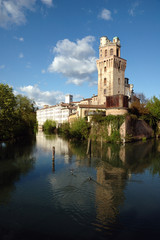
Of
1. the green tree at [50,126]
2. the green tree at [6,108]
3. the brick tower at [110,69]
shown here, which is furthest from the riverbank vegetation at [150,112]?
the green tree at [50,126]

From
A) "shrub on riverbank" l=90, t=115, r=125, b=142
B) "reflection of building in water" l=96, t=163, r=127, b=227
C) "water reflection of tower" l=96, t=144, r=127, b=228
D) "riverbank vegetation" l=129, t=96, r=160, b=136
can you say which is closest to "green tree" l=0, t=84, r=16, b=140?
"shrub on riverbank" l=90, t=115, r=125, b=142

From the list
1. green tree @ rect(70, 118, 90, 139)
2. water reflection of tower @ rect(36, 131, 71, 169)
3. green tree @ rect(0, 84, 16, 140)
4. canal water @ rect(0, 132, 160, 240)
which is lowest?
canal water @ rect(0, 132, 160, 240)

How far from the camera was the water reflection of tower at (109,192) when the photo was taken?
25.9ft

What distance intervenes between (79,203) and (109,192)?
86.8 inches

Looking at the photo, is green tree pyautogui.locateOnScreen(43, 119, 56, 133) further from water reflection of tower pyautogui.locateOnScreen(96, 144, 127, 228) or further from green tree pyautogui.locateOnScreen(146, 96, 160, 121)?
water reflection of tower pyautogui.locateOnScreen(96, 144, 127, 228)

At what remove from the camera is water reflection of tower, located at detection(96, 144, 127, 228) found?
789 cm

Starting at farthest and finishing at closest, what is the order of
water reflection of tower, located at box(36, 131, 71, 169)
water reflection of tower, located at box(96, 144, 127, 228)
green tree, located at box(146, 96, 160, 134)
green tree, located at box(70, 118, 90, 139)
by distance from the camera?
green tree, located at box(146, 96, 160, 134), green tree, located at box(70, 118, 90, 139), water reflection of tower, located at box(36, 131, 71, 169), water reflection of tower, located at box(96, 144, 127, 228)

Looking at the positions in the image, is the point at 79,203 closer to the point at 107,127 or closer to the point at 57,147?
the point at 57,147

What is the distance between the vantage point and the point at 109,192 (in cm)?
1045

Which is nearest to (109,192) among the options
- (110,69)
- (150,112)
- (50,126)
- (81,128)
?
(81,128)

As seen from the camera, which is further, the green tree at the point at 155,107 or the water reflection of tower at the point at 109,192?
the green tree at the point at 155,107

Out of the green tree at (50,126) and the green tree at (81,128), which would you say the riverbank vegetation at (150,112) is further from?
the green tree at (50,126)

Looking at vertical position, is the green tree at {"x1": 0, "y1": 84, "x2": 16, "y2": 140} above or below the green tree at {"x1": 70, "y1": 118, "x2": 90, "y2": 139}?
above

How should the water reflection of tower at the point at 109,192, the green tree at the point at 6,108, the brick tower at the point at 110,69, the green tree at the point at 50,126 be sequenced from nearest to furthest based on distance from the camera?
the water reflection of tower at the point at 109,192 → the green tree at the point at 6,108 → the brick tower at the point at 110,69 → the green tree at the point at 50,126
